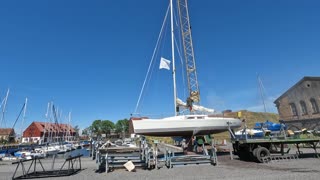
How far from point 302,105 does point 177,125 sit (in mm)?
32925

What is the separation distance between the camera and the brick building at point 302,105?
38719mm

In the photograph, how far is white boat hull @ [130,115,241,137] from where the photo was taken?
19.2m

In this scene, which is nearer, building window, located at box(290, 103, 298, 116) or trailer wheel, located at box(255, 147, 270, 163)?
trailer wheel, located at box(255, 147, 270, 163)

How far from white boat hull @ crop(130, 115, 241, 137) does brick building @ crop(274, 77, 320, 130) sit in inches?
1073

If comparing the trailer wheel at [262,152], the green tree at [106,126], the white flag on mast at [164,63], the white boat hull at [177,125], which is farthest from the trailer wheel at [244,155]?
the green tree at [106,126]

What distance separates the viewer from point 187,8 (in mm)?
36312

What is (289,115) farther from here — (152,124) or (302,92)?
(152,124)

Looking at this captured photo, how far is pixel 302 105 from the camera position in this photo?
4125cm

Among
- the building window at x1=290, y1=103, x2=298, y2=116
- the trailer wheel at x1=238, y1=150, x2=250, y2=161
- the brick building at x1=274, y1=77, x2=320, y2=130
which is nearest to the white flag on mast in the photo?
the trailer wheel at x1=238, y1=150, x2=250, y2=161

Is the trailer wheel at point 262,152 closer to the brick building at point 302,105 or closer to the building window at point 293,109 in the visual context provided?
the brick building at point 302,105

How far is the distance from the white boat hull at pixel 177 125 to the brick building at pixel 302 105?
27246 millimetres

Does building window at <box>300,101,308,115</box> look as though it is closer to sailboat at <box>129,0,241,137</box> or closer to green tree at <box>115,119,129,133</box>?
sailboat at <box>129,0,241,137</box>

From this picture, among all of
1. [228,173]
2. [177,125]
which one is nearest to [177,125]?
[177,125]

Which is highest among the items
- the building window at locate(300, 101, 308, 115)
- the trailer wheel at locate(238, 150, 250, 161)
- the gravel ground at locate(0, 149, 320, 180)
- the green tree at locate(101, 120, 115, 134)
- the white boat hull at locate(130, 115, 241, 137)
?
the green tree at locate(101, 120, 115, 134)
